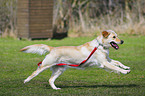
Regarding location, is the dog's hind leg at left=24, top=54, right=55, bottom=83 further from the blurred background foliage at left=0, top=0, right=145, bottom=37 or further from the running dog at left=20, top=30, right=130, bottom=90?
the blurred background foliage at left=0, top=0, right=145, bottom=37

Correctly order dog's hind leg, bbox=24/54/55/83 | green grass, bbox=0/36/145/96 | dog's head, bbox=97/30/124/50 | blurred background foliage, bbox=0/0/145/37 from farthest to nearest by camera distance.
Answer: blurred background foliage, bbox=0/0/145/37 < dog's head, bbox=97/30/124/50 < dog's hind leg, bbox=24/54/55/83 < green grass, bbox=0/36/145/96

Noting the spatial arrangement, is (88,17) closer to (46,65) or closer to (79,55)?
(79,55)

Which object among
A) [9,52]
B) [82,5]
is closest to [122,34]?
[82,5]

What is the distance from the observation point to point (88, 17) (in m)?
20.7

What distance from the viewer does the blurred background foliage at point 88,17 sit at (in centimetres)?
1873

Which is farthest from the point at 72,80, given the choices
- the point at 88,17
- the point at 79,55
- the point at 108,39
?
the point at 88,17

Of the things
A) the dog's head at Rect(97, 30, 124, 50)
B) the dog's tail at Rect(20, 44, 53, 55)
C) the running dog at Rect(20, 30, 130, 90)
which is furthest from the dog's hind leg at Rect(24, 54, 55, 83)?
the dog's head at Rect(97, 30, 124, 50)

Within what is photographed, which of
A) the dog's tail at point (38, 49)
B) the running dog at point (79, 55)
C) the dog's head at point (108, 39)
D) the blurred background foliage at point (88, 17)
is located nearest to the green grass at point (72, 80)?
the running dog at point (79, 55)

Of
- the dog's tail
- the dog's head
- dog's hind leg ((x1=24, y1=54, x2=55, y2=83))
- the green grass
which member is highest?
the dog's head

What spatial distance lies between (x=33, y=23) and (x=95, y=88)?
12.0 meters

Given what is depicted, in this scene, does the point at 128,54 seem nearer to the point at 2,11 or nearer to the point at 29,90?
Answer: the point at 29,90

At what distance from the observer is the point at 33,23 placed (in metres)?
18.5

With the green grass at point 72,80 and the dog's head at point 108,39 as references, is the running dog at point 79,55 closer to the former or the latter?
the dog's head at point 108,39

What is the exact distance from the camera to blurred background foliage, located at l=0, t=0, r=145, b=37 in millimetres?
18734
